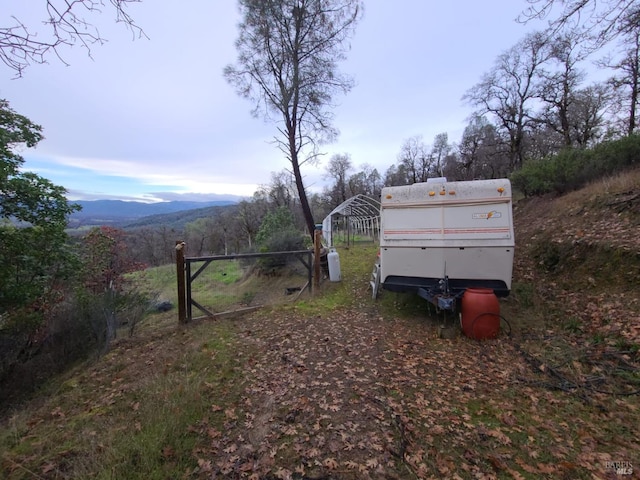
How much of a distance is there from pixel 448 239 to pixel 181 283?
5422 millimetres

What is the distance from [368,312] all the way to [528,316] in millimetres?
3152

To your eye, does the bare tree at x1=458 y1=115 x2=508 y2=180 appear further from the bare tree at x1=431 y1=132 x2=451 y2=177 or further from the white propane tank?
the white propane tank

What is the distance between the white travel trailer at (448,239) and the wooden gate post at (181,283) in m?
4.18

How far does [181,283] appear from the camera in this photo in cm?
599

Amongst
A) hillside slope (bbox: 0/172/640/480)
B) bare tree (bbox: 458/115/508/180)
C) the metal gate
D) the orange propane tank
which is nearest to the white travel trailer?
the orange propane tank

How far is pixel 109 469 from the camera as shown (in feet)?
7.69

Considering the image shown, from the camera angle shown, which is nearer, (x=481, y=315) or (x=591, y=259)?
(x=481, y=315)

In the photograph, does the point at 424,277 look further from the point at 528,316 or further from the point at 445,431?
the point at 445,431

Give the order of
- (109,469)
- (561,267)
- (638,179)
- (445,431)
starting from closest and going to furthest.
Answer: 1. (109,469)
2. (445,431)
3. (561,267)
4. (638,179)

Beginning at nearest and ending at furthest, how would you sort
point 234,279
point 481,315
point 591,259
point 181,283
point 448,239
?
point 481,315 → point 448,239 → point 181,283 → point 591,259 → point 234,279

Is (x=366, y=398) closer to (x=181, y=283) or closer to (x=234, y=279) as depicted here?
(x=181, y=283)

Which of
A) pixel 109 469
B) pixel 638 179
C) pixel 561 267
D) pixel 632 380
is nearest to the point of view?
pixel 109 469

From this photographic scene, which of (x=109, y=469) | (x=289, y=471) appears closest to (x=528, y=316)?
(x=289, y=471)

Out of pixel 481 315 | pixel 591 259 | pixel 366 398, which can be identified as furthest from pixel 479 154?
pixel 366 398
